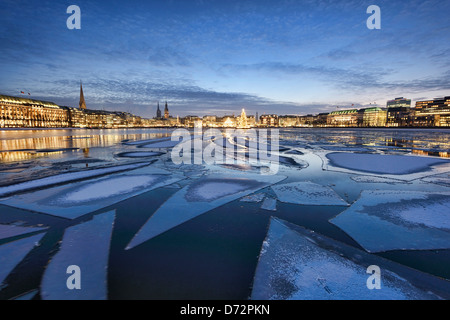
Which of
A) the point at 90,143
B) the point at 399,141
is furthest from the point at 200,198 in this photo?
the point at 399,141

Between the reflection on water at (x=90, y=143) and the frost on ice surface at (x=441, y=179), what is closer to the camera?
the frost on ice surface at (x=441, y=179)

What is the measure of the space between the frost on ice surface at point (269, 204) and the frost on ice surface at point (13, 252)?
15.1ft

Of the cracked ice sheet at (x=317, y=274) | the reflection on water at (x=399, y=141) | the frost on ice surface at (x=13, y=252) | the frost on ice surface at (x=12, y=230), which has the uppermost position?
the reflection on water at (x=399, y=141)

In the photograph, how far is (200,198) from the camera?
5.97 m

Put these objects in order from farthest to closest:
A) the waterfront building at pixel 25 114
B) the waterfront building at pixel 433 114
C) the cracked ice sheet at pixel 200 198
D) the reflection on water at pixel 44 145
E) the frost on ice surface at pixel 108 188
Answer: the waterfront building at pixel 433 114, the waterfront building at pixel 25 114, the reflection on water at pixel 44 145, the frost on ice surface at pixel 108 188, the cracked ice sheet at pixel 200 198

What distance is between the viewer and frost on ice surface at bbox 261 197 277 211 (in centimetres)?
531

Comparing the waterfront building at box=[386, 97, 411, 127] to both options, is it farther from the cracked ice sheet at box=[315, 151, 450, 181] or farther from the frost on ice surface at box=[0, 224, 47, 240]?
the frost on ice surface at box=[0, 224, 47, 240]

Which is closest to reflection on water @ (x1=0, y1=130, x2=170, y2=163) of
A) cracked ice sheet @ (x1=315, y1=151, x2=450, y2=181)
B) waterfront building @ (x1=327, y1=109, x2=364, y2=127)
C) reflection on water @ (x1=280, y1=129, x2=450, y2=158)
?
cracked ice sheet @ (x1=315, y1=151, x2=450, y2=181)

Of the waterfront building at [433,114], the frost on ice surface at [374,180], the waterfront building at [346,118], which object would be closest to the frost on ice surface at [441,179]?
the frost on ice surface at [374,180]

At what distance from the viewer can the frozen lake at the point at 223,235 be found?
8.88 feet

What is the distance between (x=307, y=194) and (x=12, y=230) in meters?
6.82

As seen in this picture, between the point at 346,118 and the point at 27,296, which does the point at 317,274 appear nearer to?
the point at 27,296

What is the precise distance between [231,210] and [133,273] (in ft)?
8.89

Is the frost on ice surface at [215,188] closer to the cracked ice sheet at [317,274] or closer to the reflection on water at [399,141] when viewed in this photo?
the cracked ice sheet at [317,274]
